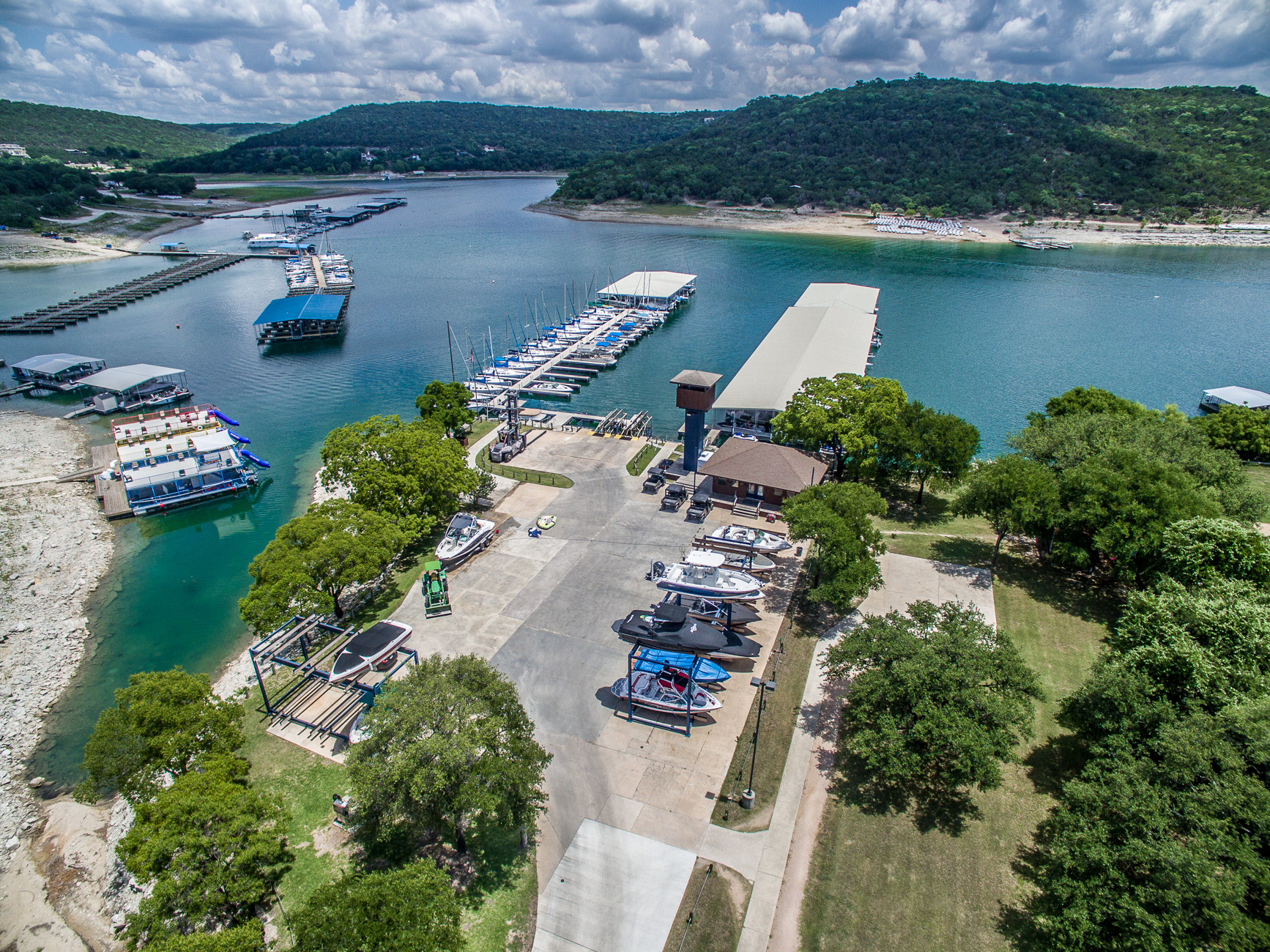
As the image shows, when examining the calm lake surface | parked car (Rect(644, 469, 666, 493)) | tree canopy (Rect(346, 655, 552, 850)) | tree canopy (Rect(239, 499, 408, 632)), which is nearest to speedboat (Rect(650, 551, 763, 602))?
parked car (Rect(644, 469, 666, 493))

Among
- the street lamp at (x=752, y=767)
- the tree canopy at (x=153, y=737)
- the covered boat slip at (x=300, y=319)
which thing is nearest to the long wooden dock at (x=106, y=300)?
the covered boat slip at (x=300, y=319)

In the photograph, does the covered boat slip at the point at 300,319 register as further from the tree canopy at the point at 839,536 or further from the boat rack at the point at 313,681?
the tree canopy at the point at 839,536

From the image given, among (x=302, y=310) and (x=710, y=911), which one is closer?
(x=710, y=911)

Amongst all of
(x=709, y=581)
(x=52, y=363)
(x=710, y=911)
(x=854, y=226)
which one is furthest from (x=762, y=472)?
(x=854, y=226)

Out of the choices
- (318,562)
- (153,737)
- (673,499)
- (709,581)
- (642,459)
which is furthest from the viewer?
(642,459)

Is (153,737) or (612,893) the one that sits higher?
(153,737)

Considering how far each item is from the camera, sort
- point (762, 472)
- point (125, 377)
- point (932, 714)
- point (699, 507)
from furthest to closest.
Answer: point (125, 377) < point (699, 507) < point (762, 472) < point (932, 714)

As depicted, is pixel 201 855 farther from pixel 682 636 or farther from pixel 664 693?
pixel 682 636
